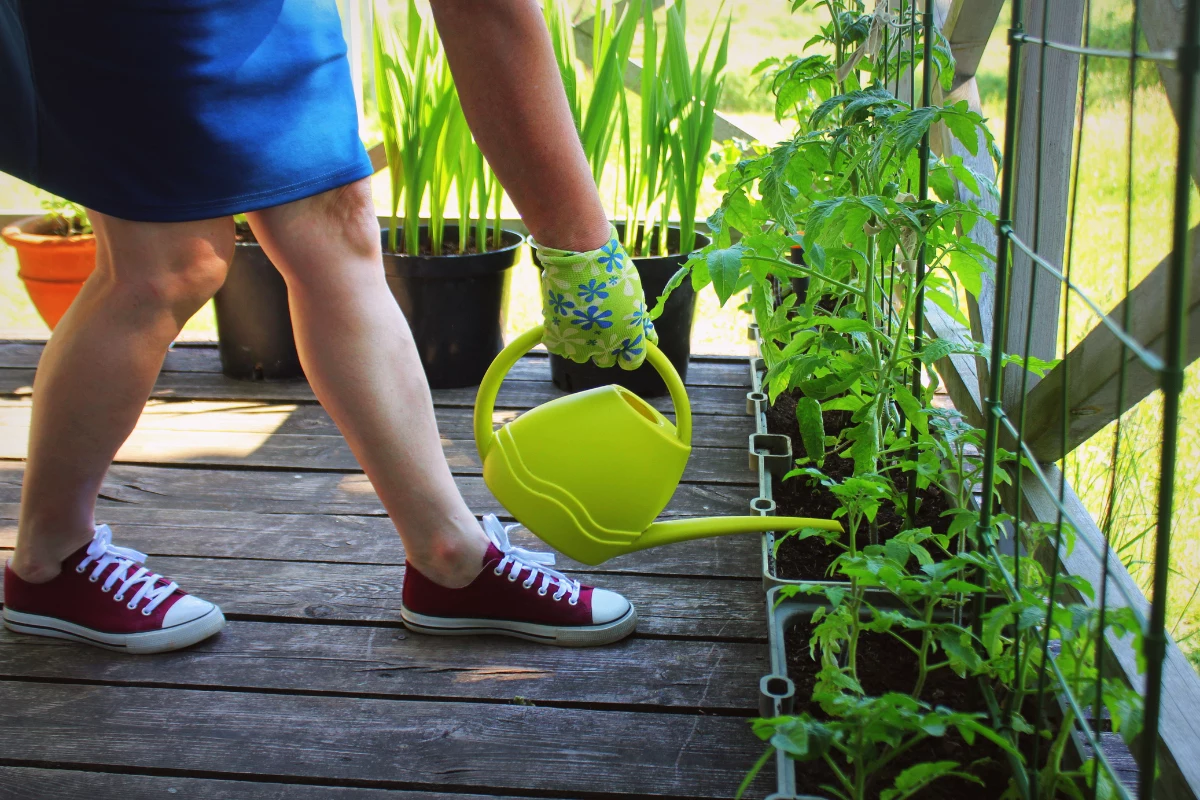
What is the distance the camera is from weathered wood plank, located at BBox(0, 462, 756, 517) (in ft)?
5.53

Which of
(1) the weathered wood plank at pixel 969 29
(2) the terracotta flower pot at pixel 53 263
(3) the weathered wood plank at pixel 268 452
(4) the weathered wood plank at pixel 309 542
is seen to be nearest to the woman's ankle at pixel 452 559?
(4) the weathered wood plank at pixel 309 542

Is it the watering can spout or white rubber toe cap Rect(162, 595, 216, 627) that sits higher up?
the watering can spout

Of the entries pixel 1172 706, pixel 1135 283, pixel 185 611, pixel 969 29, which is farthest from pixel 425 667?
pixel 969 29

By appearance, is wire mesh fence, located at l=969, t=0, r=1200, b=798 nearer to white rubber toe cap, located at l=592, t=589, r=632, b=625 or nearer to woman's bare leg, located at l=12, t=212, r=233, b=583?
white rubber toe cap, located at l=592, t=589, r=632, b=625

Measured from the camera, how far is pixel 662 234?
2.22m

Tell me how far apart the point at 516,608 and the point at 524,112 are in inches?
25.3

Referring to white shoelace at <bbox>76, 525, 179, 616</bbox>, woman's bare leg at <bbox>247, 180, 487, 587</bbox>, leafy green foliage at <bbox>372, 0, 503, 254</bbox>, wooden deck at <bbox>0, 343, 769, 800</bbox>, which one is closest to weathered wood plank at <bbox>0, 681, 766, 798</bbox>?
wooden deck at <bbox>0, 343, 769, 800</bbox>

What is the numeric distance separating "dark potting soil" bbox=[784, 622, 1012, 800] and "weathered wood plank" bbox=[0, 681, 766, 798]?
101mm

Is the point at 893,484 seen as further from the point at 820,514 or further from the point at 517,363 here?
the point at 517,363

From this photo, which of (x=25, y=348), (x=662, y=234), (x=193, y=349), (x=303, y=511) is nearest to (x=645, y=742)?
(x=303, y=511)

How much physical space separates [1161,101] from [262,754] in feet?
3.97

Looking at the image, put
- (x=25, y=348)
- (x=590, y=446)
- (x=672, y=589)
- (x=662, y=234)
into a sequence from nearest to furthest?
(x=590, y=446), (x=672, y=589), (x=662, y=234), (x=25, y=348)

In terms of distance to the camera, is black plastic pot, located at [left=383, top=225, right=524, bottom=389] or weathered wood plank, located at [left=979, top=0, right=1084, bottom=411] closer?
weathered wood plank, located at [left=979, top=0, right=1084, bottom=411]

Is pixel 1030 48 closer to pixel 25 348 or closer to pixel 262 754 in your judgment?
pixel 262 754
